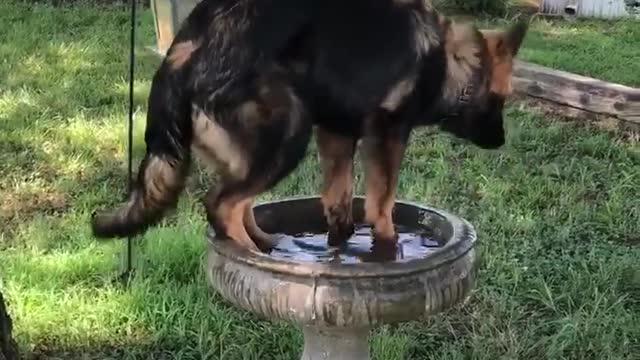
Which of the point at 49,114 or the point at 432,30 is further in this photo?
the point at 49,114

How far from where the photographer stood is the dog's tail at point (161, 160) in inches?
88.0

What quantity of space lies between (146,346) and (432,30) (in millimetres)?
1770

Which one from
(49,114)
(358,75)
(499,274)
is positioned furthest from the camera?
(49,114)

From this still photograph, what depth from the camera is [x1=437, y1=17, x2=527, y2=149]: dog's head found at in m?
2.31

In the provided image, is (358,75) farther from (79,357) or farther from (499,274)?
(499,274)

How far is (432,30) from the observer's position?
7.40ft

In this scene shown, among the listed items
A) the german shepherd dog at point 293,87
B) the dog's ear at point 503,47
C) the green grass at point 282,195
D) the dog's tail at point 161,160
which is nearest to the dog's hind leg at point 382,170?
the german shepherd dog at point 293,87

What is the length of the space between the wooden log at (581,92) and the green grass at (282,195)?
0.23 m

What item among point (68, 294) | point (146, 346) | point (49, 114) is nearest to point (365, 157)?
point (146, 346)

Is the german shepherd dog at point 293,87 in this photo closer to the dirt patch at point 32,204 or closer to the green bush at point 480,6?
the dirt patch at point 32,204

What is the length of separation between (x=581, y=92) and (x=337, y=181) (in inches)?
158

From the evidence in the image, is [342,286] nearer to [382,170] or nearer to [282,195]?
[382,170]

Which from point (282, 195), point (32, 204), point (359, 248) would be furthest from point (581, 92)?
point (359, 248)

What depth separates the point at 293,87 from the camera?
214 centimetres
